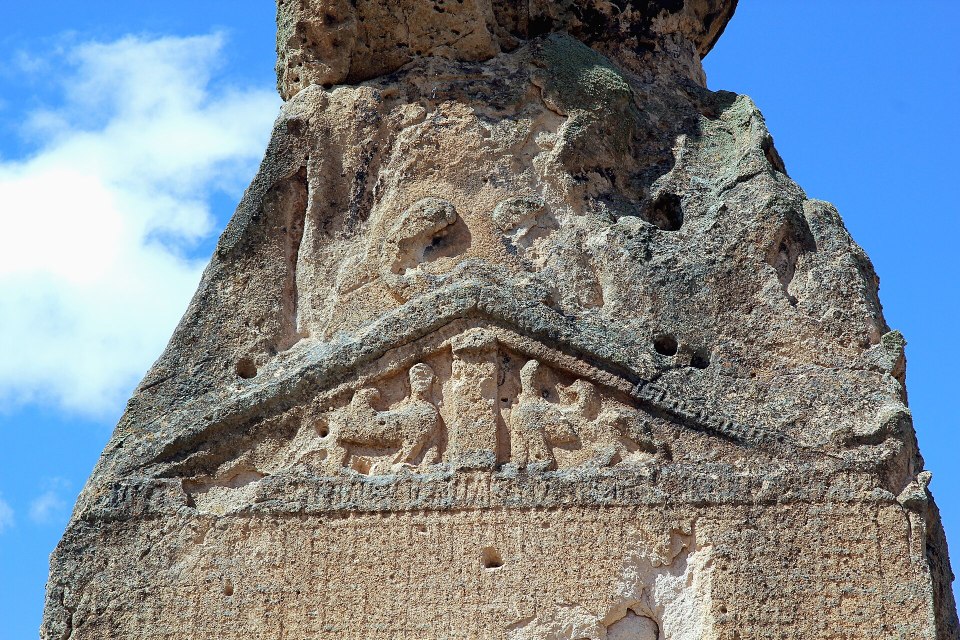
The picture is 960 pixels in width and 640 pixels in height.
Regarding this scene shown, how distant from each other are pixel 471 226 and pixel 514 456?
1.63 m

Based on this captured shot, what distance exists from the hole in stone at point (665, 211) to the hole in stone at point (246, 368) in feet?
8.51

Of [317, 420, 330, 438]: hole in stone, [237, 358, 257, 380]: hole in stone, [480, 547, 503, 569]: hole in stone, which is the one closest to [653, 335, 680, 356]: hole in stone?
[480, 547, 503, 569]: hole in stone

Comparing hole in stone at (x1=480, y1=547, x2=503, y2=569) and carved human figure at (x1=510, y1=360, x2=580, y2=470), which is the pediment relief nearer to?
carved human figure at (x1=510, y1=360, x2=580, y2=470)

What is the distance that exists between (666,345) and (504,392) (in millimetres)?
968

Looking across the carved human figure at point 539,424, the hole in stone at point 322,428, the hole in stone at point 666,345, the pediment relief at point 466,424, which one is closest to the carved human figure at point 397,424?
the pediment relief at point 466,424

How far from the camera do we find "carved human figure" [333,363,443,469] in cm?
905

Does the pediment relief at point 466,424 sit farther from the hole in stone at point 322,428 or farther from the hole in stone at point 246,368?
the hole in stone at point 246,368

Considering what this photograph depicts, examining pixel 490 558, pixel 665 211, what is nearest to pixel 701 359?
pixel 665 211

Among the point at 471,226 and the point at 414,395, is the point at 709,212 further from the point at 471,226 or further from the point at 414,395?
the point at 414,395

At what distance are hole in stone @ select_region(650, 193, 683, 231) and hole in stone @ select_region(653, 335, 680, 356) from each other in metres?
1.01

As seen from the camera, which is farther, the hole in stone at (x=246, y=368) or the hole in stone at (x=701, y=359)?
the hole in stone at (x=246, y=368)

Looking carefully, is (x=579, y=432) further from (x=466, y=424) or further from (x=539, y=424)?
(x=466, y=424)

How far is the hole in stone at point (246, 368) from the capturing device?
31.4 ft

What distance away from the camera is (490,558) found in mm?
8688
